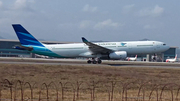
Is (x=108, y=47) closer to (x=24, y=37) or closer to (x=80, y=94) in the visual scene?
(x=24, y=37)

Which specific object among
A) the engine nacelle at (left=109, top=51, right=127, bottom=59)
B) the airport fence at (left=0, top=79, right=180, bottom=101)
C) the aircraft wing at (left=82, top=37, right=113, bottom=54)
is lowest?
the airport fence at (left=0, top=79, right=180, bottom=101)

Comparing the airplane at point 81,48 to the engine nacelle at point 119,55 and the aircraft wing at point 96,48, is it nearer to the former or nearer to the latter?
the aircraft wing at point 96,48

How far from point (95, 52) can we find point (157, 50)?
10.6 meters

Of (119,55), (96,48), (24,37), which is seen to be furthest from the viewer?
(24,37)

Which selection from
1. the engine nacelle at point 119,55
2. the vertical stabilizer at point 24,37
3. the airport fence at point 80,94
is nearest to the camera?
the airport fence at point 80,94

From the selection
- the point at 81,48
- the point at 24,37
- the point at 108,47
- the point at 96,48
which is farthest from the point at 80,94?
the point at 24,37

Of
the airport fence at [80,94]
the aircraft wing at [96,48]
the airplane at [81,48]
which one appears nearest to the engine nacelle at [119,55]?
the aircraft wing at [96,48]

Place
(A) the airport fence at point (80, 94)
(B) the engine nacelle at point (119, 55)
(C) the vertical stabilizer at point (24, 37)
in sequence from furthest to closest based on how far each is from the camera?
(C) the vertical stabilizer at point (24, 37)
(B) the engine nacelle at point (119, 55)
(A) the airport fence at point (80, 94)

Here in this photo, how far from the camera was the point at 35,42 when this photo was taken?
47.0m

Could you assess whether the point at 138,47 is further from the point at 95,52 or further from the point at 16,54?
the point at 16,54

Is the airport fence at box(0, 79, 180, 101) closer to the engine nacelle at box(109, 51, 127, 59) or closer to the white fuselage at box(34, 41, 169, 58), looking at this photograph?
the engine nacelle at box(109, 51, 127, 59)

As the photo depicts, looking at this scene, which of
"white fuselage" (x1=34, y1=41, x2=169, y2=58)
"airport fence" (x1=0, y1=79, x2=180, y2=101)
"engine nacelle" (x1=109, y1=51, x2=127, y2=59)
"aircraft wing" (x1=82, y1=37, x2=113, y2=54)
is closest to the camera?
"airport fence" (x1=0, y1=79, x2=180, y2=101)

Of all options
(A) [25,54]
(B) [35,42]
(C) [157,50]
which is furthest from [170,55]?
(B) [35,42]

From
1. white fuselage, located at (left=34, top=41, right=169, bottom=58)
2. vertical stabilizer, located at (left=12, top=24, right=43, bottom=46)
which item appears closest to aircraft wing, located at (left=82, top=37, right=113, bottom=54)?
white fuselage, located at (left=34, top=41, right=169, bottom=58)
